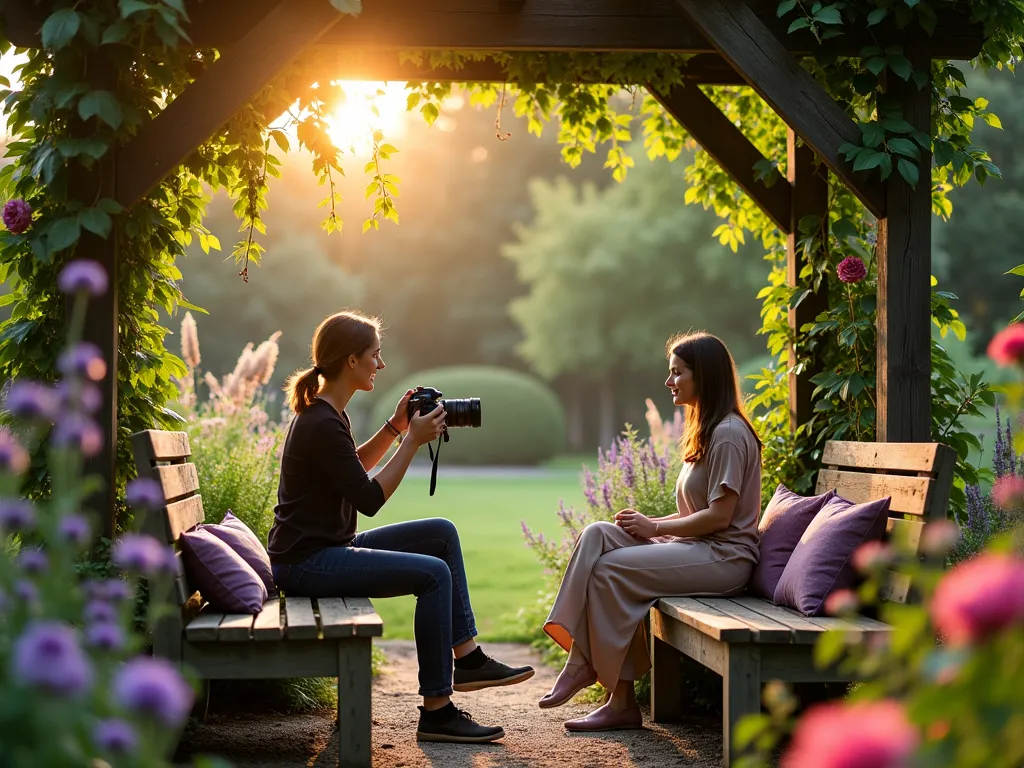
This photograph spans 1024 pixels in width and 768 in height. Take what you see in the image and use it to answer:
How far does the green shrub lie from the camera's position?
21.5 meters

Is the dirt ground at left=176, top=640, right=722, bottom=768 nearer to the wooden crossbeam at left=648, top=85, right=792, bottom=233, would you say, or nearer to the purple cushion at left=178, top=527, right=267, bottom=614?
the purple cushion at left=178, top=527, right=267, bottom=614

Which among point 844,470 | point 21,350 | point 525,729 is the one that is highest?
point 21,350

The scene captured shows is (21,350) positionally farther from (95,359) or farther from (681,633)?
(681,633)

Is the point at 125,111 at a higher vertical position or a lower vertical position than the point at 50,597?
higher

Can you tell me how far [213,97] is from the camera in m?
3.57

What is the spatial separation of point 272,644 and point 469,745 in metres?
0.98

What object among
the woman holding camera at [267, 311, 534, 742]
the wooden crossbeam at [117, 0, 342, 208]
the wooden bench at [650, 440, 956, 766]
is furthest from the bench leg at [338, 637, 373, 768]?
the wooden crossbeam at [117, 0, 342, 208]

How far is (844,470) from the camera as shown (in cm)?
426

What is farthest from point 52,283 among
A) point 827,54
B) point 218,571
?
point 827,54

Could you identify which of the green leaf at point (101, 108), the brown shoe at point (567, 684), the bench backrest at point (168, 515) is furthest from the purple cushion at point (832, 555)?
the green leaf at point (101, 108)

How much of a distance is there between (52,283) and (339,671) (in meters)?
1.65

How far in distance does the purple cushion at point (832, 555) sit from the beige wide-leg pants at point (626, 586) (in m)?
0.35

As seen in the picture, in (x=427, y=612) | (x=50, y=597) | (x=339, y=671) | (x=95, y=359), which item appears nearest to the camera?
(x=50, y=597)

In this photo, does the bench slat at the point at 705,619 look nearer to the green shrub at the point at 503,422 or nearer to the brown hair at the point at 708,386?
the brown hair at the point at 708,386
